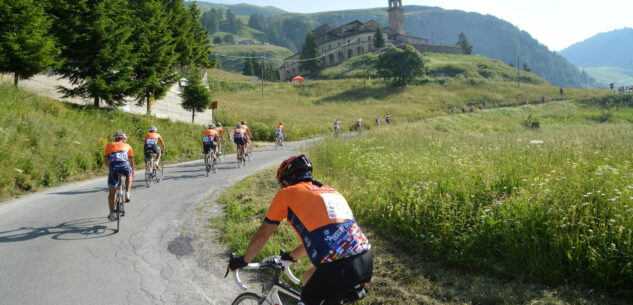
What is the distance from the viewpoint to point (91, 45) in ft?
63.9

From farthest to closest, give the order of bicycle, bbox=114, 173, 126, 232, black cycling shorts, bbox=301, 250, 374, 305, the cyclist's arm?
1. bicycle, bbox=114, 173, 126, 232
2. the cyclist's arm
3. black cycling shorts, bbox=301, 250, 374, 305

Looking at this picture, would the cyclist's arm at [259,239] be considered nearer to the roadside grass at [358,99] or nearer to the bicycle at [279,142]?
the bicycle at [279,142]

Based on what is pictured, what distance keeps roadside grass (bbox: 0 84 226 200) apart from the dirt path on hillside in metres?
1.57

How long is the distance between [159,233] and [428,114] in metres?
53.3

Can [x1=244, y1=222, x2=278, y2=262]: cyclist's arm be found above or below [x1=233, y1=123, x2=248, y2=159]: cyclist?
below

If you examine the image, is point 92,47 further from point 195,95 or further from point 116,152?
point 116,152

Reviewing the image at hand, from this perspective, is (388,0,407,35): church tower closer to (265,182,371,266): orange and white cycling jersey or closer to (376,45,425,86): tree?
(376,45,425,86): tree

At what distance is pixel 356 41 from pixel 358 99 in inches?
2782

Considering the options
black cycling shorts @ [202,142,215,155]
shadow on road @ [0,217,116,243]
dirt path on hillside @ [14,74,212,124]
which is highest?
dirt path on hillside @ [14,74,212,124]

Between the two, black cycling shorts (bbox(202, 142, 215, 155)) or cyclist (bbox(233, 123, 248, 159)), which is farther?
cyclist (bbox(233, 123, 248, 159))

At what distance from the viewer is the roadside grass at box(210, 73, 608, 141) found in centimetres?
4337

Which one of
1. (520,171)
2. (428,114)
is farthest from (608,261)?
(428,114)

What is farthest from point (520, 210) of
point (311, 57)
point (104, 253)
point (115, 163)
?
point (311, 57)

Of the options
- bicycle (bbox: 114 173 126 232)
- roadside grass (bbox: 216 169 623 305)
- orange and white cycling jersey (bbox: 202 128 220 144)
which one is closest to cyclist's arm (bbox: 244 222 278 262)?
roadside grass (bbox: 216 169 623 305)
